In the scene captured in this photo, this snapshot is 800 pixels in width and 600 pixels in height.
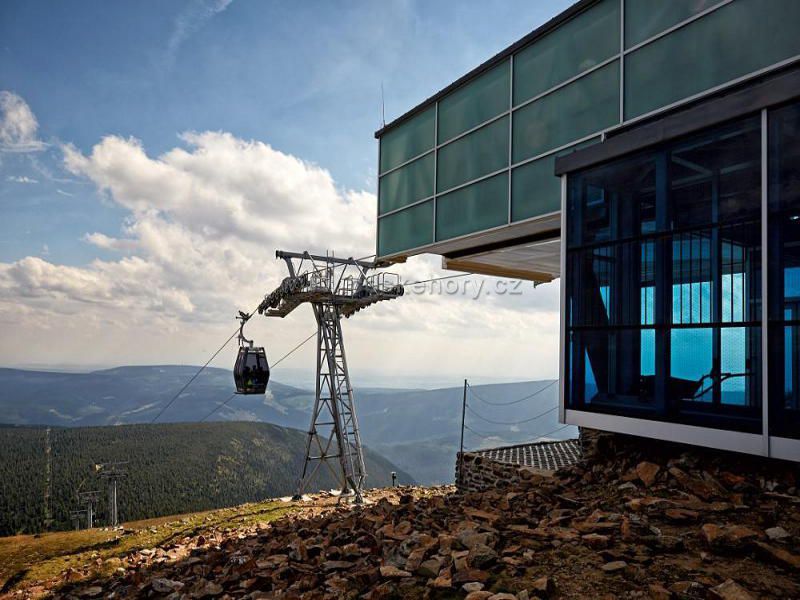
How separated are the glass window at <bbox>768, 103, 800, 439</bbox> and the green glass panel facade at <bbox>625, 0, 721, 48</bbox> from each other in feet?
12.7

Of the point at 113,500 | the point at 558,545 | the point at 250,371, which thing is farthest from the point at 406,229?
the point at 113,500

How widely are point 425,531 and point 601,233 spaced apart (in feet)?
20.2

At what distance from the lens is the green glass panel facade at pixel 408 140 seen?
16.5 metres

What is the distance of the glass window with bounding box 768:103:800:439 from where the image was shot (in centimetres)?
716

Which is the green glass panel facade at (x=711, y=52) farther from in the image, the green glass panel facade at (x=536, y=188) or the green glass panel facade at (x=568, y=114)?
the green glass panel facade at (x=536, y=188)

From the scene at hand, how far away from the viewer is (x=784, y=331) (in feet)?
23.7

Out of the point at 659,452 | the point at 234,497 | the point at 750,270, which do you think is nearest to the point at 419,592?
the point at 659,452

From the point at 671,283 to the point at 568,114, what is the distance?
5.38 metres

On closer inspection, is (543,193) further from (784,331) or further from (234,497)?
(234,497)

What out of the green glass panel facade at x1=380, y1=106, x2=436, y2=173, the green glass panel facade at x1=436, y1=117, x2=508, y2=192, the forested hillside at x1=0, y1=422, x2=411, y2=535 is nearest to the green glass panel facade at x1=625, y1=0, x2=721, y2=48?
the green glass panel facade at x1=436, y1=117, x2=508, y2=192

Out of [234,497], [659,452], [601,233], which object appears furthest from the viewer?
[234,497]

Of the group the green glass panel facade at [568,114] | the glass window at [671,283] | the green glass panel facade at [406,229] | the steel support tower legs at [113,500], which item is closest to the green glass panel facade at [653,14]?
the green glass panel facade at [568,114]

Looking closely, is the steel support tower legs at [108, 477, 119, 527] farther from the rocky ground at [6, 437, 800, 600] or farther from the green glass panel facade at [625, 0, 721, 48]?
the green glass panel facade at [625, 0, 721, 48]

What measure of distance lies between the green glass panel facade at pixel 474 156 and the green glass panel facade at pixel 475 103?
33cm
